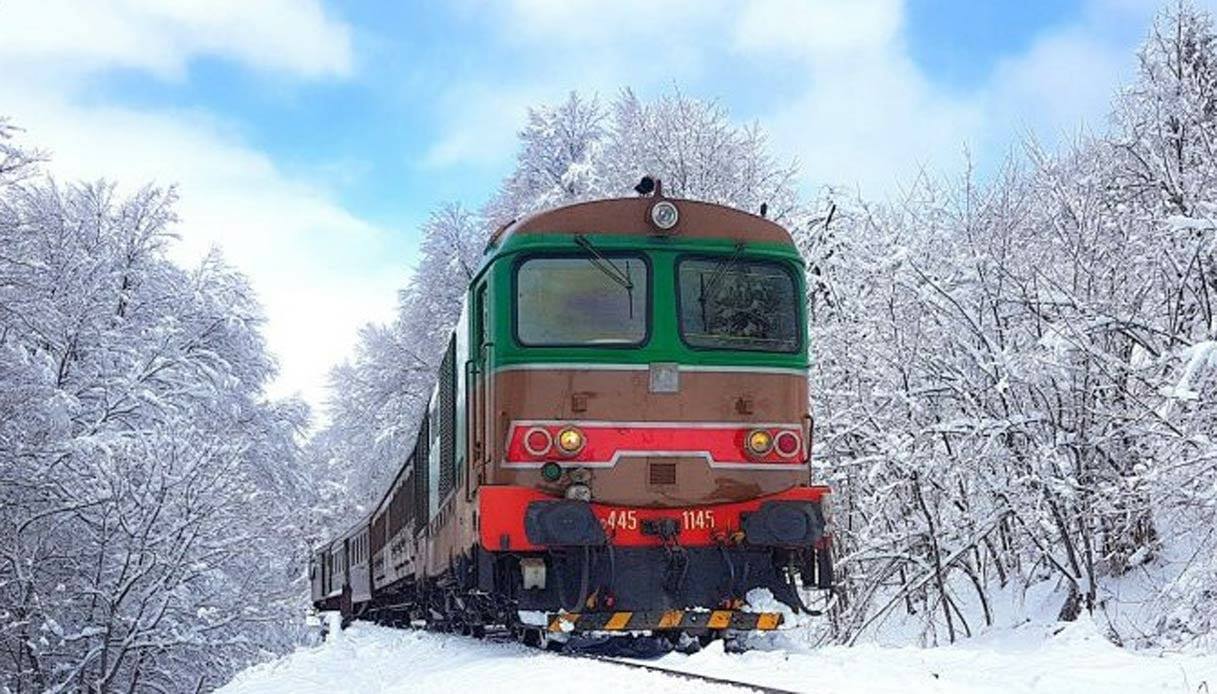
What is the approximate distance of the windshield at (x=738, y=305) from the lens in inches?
381

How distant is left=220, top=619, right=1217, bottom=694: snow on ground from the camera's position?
6066mm

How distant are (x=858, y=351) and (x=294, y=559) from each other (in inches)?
681

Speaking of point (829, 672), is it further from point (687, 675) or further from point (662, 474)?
point (662, 474)

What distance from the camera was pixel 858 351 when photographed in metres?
15.5

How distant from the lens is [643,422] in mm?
9289

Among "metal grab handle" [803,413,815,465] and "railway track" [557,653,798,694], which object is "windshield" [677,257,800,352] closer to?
"metal grab handle" [803,413,815,465]

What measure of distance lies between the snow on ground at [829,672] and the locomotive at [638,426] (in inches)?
22.5

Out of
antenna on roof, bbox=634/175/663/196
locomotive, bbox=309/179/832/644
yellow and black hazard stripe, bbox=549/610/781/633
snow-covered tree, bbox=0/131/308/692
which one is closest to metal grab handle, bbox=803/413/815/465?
locomotive, bbox=309/179/832/644

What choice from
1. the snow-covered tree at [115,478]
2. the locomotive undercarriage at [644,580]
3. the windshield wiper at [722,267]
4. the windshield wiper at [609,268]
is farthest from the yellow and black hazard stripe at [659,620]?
the snow-covered tree at [115,478]

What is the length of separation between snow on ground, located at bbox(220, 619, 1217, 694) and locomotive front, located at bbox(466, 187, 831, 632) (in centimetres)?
62

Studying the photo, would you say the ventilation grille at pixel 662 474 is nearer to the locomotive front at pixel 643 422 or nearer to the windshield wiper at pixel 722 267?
the locomotive front at pixel 643 422

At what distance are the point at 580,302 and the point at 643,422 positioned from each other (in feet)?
3.19

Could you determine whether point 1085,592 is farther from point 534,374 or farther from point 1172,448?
point 534,374

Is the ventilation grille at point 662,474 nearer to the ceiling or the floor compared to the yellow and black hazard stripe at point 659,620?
nearer to the ceiling
